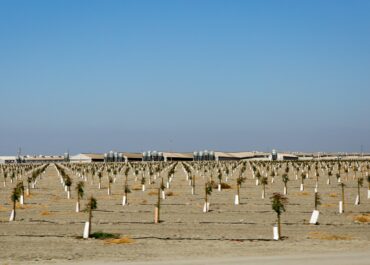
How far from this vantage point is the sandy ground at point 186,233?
26.1 m

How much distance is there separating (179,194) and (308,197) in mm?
14947

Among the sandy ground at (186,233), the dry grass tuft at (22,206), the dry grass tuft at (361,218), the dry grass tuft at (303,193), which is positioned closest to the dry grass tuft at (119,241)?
the sandy ground at (186,233)

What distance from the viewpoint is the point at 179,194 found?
64.8 m

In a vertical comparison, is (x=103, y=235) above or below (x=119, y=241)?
above

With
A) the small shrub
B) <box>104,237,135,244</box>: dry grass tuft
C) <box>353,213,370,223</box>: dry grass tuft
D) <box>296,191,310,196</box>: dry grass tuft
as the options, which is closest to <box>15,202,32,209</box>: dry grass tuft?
the small shrub

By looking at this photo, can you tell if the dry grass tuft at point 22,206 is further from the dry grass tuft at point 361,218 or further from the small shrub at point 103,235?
the dry grass tuft at point 361,218

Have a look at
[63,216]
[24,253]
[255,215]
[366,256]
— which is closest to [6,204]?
[63,216]

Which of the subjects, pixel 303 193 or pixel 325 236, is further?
pixel 303 193

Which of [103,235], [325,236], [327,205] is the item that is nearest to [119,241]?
[103,235]

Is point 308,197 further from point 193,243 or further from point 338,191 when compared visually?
point 193,243

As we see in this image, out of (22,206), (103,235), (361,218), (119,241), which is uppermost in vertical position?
(22,206)

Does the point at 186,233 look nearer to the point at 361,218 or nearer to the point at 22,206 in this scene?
the point at 361,218

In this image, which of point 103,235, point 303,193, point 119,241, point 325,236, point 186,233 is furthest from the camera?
point 303,193

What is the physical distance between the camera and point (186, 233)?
34219mm
